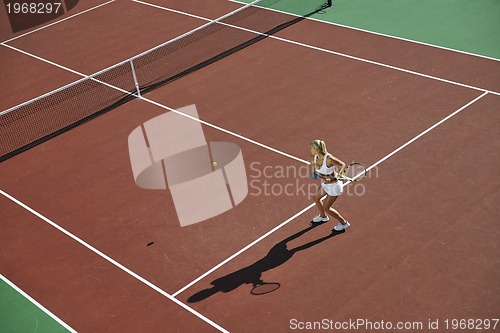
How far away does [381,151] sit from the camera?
51.6 ft

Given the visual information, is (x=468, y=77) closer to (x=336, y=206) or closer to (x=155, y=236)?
(x=336, y=206)

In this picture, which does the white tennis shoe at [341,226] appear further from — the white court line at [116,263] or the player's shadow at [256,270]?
the white court line at [116,263]

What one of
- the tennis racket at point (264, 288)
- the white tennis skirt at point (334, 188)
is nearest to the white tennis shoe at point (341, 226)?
the white tennis skirt at point (334, 188)

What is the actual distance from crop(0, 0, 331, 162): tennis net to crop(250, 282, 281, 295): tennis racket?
7.60m

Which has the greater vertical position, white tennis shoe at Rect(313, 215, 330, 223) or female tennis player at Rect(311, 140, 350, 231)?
female tennis player at Rect(311, 140, 350, 231)

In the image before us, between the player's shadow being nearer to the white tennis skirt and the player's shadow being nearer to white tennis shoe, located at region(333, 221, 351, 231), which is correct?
white tennis shoe, located at region(333, 221, 351, 231)

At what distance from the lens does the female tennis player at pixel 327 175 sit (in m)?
13.0

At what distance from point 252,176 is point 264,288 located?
135 inches

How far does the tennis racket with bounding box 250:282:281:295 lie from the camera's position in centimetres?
1248

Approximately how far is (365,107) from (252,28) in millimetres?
5749

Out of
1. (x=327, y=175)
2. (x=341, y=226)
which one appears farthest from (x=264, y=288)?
(x=327, y=175)

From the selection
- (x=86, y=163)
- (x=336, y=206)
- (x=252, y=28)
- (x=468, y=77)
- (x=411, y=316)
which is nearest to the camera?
(x=411, y=316)

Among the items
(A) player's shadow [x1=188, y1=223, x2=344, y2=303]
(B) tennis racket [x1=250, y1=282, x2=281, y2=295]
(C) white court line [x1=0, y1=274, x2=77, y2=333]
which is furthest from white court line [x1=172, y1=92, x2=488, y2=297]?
(C) white court line [x1=0, y1=274, x2=77, y2=333]

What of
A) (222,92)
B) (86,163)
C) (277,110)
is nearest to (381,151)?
(277,110)
